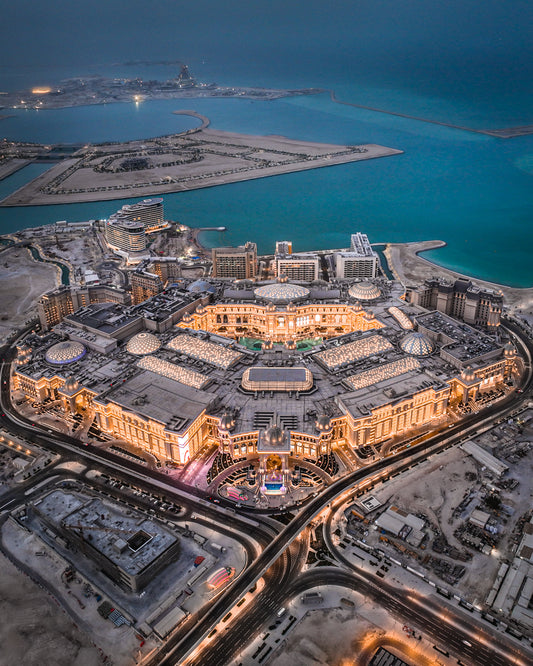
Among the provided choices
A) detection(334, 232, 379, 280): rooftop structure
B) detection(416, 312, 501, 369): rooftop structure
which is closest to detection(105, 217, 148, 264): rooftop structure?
detection(334, 232, 379, 280): rooftop structure

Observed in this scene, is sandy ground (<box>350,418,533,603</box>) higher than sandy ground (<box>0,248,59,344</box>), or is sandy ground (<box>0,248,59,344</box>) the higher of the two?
sandy ground (<box>0,248,59,344</box>)

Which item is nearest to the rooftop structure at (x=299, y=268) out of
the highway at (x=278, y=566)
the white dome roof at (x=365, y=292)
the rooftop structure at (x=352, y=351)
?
the white dome roof at (x=365, y=292)

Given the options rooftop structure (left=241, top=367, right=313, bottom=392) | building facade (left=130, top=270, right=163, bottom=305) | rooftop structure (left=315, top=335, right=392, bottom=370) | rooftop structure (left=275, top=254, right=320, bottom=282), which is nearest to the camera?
rooftop structure (left=241, top=367, right=313, bottom=392)

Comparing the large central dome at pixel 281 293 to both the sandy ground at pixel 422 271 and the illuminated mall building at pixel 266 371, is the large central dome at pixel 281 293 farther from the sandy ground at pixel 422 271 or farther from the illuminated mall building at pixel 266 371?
the sandy ground at pixel 422 271

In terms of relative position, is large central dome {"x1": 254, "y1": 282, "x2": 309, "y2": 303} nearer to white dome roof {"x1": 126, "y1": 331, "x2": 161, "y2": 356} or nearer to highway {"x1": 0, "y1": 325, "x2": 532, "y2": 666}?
white dome roof {"x1": 126, "y1": 331, "x2": 161, "y2": 356}

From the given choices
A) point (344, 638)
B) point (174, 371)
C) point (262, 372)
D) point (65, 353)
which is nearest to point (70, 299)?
point (65, 353)

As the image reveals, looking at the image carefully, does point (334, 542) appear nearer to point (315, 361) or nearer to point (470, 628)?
point (470, 628)

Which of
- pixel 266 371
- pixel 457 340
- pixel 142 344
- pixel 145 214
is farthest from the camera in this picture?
pixel 145 214

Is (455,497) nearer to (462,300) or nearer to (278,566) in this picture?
(278,566)
